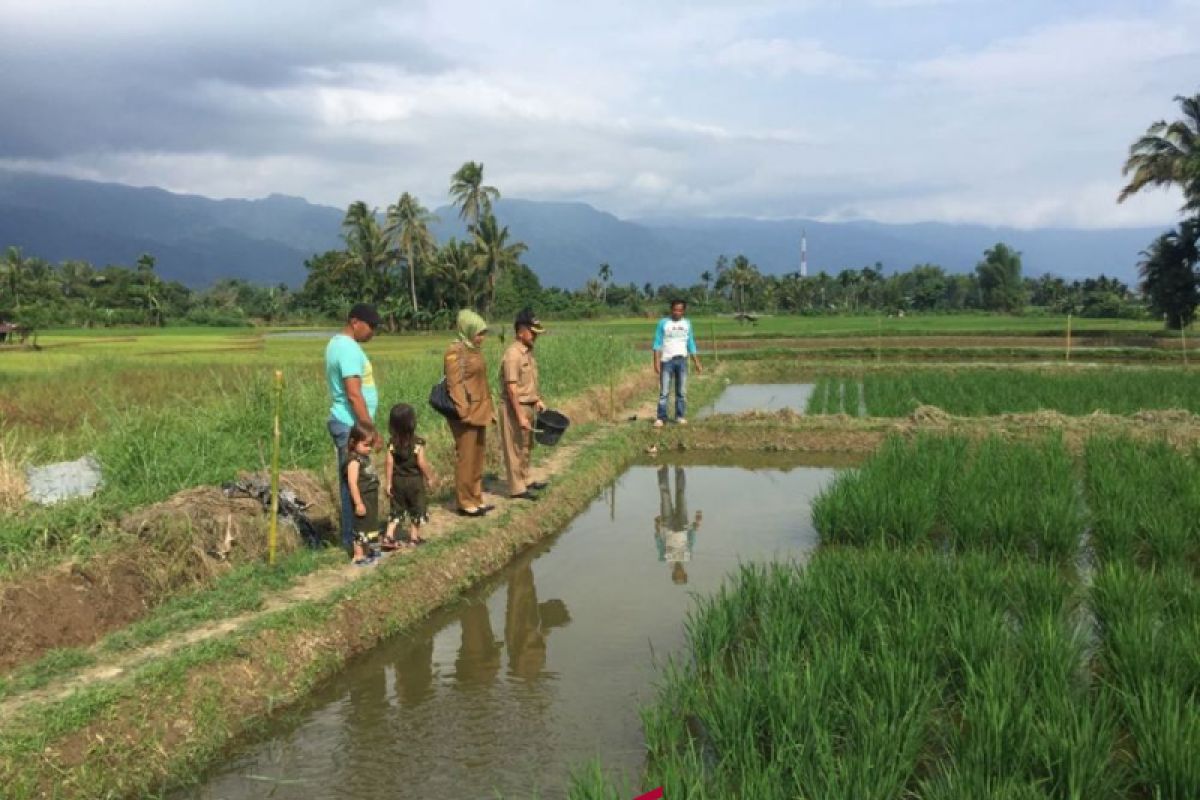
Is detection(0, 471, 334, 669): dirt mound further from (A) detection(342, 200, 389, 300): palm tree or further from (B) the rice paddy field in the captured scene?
(A) detection(342, 200, 389, 300): palm tree

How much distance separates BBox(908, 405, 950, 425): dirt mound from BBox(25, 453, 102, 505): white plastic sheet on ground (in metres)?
8.48

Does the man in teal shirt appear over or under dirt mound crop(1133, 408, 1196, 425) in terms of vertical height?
over

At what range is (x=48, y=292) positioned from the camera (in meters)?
46.4

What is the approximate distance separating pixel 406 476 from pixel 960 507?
3.73 meters

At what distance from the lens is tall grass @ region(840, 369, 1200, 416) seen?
11422mm

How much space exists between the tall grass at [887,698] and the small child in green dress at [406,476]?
7.15ft

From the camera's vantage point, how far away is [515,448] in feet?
22.4

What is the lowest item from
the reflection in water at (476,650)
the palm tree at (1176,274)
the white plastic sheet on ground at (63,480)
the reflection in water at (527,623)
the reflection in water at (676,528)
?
the reflection in water at (476,650)

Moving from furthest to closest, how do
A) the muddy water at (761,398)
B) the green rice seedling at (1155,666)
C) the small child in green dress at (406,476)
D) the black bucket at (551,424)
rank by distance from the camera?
1. the muddy water at (761,398)
2. the black bucket at (551,424)
3. the small child in green dress at (406,476)
4. the green rice seedling at (1155,666)

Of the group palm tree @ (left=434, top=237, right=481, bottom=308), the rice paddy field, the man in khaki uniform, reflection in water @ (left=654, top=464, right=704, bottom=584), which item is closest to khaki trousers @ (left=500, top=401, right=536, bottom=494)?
the man in khaki uniform

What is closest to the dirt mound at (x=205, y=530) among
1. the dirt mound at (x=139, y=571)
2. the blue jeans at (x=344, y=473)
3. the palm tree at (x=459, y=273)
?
the dirt mound at (x=139, y=571)

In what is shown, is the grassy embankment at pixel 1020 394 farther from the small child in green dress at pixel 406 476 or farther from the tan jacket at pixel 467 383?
the small child in green dress at pixel 406 476

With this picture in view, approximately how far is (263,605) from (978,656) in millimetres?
3416

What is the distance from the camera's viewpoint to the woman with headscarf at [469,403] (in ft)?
18.9
